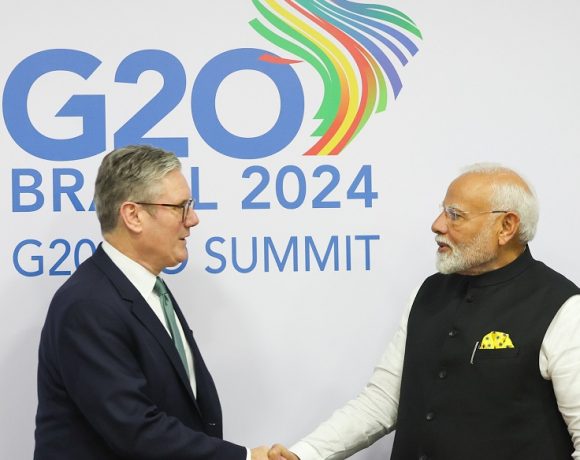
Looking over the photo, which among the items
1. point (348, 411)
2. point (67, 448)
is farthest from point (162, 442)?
point (348, 411)

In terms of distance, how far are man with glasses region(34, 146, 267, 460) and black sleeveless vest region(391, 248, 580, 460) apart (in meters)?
0.49

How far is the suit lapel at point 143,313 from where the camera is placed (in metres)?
2.24

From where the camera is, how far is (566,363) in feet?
7.27

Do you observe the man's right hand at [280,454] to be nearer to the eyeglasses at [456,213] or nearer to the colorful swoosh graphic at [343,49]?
the eyeglasses at [456,213]

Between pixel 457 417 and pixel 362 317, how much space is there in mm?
709

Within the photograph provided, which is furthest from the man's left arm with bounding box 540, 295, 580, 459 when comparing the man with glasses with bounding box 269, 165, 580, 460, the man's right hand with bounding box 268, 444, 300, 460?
the man's right hand with bounding box 268, 444, 300, 460

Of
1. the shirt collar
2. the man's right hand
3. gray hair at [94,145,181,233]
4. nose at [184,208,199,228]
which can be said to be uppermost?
gray hair at [94,145,181,233]

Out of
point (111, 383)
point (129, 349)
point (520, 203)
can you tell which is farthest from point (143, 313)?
point (520, 203)

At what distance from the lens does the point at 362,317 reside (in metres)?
2.99

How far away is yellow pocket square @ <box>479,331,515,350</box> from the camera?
2314 millimetres

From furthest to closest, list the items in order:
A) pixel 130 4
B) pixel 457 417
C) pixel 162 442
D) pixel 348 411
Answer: pixel 130 4 → pixel 348 411 → pixel 457 417 → pixel 162 442

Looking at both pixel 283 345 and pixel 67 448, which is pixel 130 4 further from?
pixel 67 448

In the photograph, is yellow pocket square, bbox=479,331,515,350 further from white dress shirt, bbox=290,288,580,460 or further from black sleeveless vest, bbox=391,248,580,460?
white dress shirt, bbox=290,288,580,460

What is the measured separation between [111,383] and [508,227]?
1.12 meters
